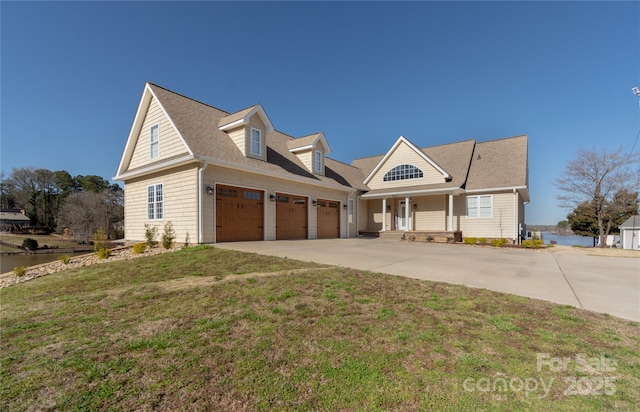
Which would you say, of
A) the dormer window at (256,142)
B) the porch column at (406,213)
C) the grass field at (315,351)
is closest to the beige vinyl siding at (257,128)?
the dormer window at (256,142)

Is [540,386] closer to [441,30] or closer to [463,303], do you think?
[463,303]

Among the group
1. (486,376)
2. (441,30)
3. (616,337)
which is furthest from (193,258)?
(441,30)

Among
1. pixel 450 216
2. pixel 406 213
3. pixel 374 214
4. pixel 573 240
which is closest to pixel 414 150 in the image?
pixel 406 213

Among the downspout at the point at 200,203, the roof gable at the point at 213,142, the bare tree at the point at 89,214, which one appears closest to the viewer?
the downspout at the point at 200,203

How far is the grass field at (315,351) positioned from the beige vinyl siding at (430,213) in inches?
591

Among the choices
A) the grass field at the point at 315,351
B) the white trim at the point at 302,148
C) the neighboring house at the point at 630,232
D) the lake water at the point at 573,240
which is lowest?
the lake water at the point at 573,240

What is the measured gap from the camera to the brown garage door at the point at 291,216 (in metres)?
14.7

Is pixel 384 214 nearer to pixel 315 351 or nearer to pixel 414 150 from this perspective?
pixel 414 150

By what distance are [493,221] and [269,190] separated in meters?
13.9

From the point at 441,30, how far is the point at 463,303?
14.3 meters

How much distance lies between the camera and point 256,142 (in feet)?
45.7

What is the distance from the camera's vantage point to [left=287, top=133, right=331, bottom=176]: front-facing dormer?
17.3 meters

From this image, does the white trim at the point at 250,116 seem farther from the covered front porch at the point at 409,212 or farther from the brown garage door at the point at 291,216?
the covered front porch at the point at 409,212

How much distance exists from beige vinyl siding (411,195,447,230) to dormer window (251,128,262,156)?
11.9 m
